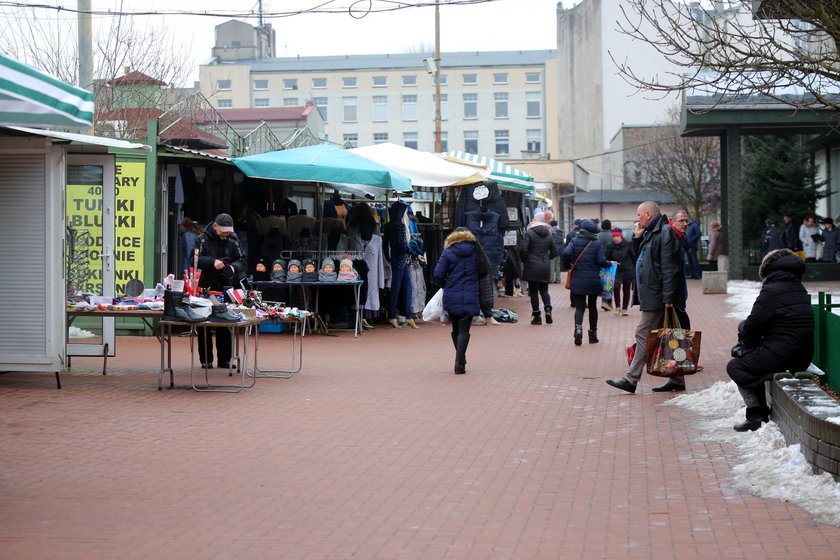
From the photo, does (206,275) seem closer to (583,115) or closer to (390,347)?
(390,347)

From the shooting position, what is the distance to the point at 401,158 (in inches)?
805

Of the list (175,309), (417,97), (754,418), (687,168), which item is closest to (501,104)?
(417,97)

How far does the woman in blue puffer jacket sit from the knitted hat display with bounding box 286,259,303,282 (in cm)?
400

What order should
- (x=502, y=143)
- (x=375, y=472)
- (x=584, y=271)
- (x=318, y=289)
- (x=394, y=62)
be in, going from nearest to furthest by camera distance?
(x=375, y=472), (x=584, y=271), (x=318, y=289), (x=394, y=62), (x=502, y=143)

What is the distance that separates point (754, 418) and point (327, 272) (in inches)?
367

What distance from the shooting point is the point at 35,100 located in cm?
749

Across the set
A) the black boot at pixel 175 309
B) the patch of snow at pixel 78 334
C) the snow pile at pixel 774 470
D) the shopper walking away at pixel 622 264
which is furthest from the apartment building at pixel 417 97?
the snow pile at pixel 774 470

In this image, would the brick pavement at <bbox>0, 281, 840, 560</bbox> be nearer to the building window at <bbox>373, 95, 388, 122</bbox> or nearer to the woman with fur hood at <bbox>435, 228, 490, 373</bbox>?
the woman with fur hood at <bbox>435, 228, 490, 373</bbox>

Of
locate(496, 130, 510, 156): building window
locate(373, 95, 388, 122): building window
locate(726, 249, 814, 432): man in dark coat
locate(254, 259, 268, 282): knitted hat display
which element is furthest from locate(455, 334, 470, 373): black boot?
locate(373, 95, 388, 122): building window

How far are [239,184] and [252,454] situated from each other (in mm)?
11029

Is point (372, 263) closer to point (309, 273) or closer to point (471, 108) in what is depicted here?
point (309, 273)

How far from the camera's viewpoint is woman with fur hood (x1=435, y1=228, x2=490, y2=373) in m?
13.6

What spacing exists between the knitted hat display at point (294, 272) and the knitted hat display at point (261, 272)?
14.4 inches

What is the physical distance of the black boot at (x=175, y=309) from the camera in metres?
11.5
